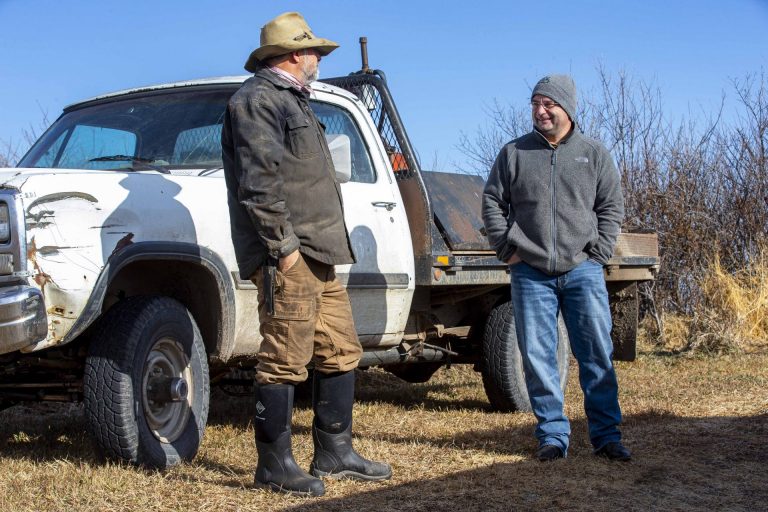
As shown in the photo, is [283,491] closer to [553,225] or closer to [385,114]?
[553,225]

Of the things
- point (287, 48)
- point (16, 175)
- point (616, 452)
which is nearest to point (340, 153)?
point (287, 48)

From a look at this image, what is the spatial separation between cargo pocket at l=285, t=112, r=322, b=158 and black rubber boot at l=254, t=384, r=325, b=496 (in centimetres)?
91

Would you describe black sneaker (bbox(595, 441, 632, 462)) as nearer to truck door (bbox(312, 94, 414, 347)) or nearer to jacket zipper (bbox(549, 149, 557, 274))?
jacket zipper (bbox(549, 149, 557, 274))

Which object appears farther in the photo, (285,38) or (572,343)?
(572,343)

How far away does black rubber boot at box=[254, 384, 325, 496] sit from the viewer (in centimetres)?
394

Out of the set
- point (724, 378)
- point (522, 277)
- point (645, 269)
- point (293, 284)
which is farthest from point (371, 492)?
point (724, 378)

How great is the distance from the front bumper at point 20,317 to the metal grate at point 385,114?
2.64m

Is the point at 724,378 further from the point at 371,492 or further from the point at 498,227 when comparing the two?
the point at 371,492

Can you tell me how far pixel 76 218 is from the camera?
4.09 meters

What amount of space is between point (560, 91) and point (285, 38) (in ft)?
4.67

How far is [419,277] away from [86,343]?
2042 mm

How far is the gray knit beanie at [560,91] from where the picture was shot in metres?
4.71

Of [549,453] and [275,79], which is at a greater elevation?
[275,79]

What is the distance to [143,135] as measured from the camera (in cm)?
534
